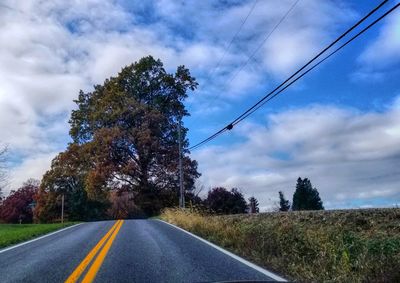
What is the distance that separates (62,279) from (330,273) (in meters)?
4.41

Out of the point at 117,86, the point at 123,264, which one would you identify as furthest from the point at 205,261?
the point at 117,86

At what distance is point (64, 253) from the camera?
11844mm

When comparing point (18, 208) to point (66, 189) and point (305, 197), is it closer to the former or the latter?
point (66, 189)

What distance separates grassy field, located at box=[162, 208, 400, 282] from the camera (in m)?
7.18

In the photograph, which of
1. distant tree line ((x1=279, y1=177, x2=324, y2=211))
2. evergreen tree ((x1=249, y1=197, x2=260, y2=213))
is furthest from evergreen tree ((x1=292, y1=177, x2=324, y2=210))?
evergreen tree ((x1=249, y1=197, x2=260, y2=213))

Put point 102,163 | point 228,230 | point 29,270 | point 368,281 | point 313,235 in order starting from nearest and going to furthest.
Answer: point 368,281 → point 29,270 → point 313,235 → point 228,230 → point 102,163

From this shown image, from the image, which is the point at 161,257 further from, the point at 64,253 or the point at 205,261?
the point at 64,253

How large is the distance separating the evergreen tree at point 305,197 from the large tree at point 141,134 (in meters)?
14.8

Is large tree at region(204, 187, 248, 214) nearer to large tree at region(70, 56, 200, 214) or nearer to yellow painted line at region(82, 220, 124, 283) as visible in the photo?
large tree at region(70, 56, 200, 214)

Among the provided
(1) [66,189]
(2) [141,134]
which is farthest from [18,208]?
(2) [141,134]

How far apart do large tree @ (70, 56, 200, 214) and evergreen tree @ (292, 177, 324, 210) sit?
1484 cm

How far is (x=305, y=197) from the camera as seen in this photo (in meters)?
32.5

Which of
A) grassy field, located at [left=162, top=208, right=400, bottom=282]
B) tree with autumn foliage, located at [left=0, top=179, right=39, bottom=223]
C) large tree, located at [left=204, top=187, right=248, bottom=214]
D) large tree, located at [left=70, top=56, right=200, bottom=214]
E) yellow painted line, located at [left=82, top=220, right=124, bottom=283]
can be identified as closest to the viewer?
grassy field, located at [left=162, top=208, right=400, bottom=282]

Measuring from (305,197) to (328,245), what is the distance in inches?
948
